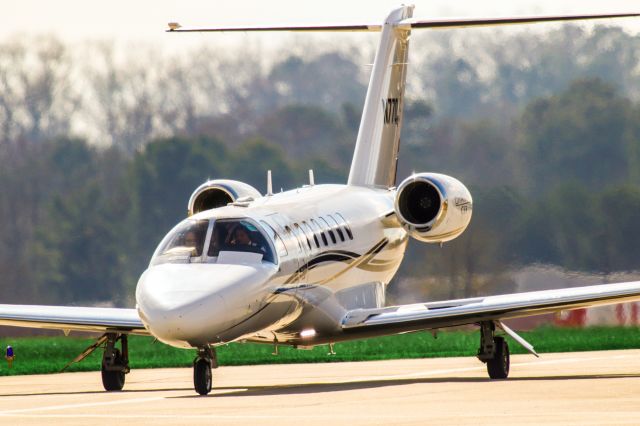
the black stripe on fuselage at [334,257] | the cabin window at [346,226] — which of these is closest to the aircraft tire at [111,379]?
the black stripe on fuselage at [334,257]

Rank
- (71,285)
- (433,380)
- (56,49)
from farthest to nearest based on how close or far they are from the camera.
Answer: (56,49) → (71,285) → (433,380)

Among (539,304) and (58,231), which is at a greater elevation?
(58,231)

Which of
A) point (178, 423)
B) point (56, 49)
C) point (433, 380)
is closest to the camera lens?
point (178, 423)

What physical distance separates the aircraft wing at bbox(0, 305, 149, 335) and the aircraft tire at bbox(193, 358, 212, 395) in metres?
2.44

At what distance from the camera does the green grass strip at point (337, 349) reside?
28.8 metres

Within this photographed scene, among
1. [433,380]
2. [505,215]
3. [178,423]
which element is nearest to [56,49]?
[505,215]

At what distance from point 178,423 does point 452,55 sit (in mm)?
20945

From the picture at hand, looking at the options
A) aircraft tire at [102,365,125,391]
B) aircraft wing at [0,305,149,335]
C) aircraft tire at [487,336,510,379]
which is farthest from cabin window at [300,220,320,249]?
aircraft tire at [102,365,125,391]

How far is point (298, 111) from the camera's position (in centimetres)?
3297

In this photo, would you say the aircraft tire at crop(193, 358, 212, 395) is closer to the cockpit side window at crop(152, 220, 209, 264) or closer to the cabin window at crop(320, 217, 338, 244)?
the cockpit side window at crop(152, 220, 209, 264)

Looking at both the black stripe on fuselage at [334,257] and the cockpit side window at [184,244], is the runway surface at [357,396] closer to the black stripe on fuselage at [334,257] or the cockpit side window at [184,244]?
the black stripe on fuselage at [334,257]

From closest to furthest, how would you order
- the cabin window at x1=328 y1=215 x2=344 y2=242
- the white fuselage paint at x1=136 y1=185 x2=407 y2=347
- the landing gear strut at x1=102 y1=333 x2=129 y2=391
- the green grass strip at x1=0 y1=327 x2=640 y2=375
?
1. the white fuselage paint at x1=136 y1=185 x2=407 y2=347
2. the landing gear strut at x1=102 y1=333 x2=129 y2=391
3. the cabin window at x1=328 y1=215 x2=344 y2=242
4. the green grass strip at x1=0 y1=327 x2=640 y2=375

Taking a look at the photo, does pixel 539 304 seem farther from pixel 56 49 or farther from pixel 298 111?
pixel 56 49

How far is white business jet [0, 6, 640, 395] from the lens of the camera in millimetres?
17312
